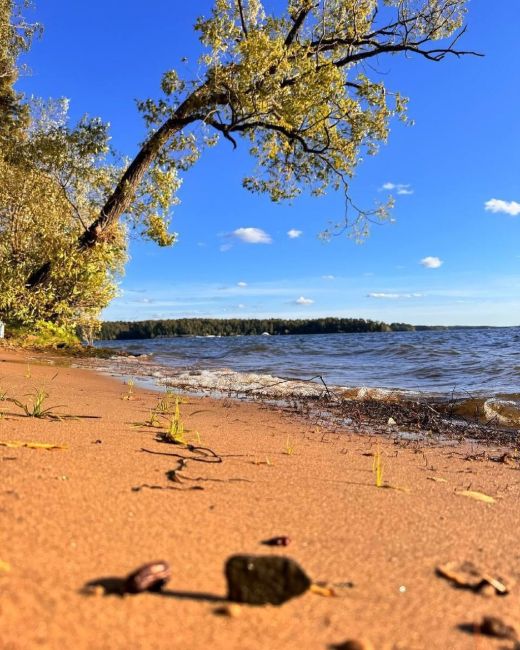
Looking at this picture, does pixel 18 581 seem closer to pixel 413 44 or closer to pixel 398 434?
pixel 398 434

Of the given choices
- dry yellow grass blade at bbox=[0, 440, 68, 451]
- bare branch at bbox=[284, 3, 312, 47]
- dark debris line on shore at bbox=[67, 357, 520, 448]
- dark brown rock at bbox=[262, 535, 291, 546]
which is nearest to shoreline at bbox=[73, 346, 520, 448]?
dark debris line on shore at bbox=[67, 357, 520, 448]

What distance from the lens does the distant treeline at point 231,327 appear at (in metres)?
82.7

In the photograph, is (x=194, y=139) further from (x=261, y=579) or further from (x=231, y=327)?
(x=231, y=327)

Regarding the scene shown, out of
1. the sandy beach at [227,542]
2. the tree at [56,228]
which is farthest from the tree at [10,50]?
the sandy beach at [227,542]

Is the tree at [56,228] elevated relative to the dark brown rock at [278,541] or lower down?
elevated

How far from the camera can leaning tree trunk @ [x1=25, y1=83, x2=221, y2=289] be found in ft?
22.2

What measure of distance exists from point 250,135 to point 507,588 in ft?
23.7

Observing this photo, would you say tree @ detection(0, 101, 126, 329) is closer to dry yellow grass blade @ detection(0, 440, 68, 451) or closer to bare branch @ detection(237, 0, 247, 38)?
bare branch @ detection(237, 0, 247, 38)

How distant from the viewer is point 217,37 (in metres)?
7.18

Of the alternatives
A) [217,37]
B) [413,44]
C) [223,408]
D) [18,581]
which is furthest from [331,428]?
[413,44]

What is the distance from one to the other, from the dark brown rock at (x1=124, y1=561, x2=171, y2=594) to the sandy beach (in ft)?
0.10

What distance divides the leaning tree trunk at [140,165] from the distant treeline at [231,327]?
2820 inches

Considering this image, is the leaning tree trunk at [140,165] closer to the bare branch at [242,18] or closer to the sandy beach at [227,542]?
the bare branch at [242,18]

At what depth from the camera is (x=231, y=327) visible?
90375 mm
